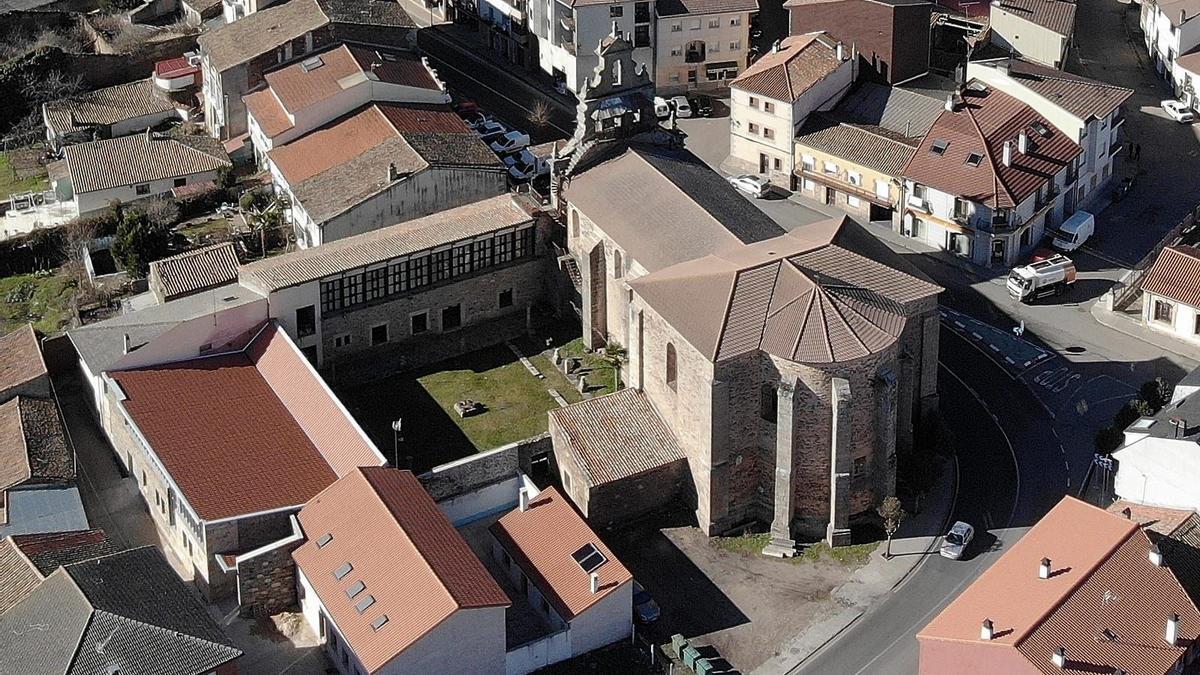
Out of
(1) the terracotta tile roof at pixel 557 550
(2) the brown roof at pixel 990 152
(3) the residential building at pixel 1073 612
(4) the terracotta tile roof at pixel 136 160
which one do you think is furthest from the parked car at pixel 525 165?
(3) the residential building at pixel 1073 612

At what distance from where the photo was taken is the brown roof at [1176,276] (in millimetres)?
103188

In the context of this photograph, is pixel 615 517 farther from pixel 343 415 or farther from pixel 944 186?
pixel 944 186

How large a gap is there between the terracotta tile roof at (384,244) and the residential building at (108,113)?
30294 millimetres

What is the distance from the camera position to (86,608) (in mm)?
74625

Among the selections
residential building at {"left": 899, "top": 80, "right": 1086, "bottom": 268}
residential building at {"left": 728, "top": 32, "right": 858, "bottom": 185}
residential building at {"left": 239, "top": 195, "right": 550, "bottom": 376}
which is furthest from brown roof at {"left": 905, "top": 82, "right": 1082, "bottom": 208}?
residential building at {"left": 239, "top": 195, "right": 550, "bottom": 376}

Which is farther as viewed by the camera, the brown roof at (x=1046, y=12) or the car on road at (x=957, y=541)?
the brown roof at (x=1046, y=12)

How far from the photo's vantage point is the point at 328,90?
118938 millimetres

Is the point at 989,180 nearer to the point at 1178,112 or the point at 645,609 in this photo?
the point at 1178,112

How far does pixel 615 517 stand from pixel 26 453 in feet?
94.4

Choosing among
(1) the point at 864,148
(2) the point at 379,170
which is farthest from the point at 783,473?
(1) the point at 864,148

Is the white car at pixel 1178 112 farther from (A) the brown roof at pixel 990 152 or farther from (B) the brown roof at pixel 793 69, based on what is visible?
(B) the brown roof at pixel 793 69

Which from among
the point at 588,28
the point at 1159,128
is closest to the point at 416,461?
the point at 588,28

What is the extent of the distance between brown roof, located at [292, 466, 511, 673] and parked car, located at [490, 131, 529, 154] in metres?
43.7

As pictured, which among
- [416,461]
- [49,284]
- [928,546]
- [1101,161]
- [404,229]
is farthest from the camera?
[1101,161]
